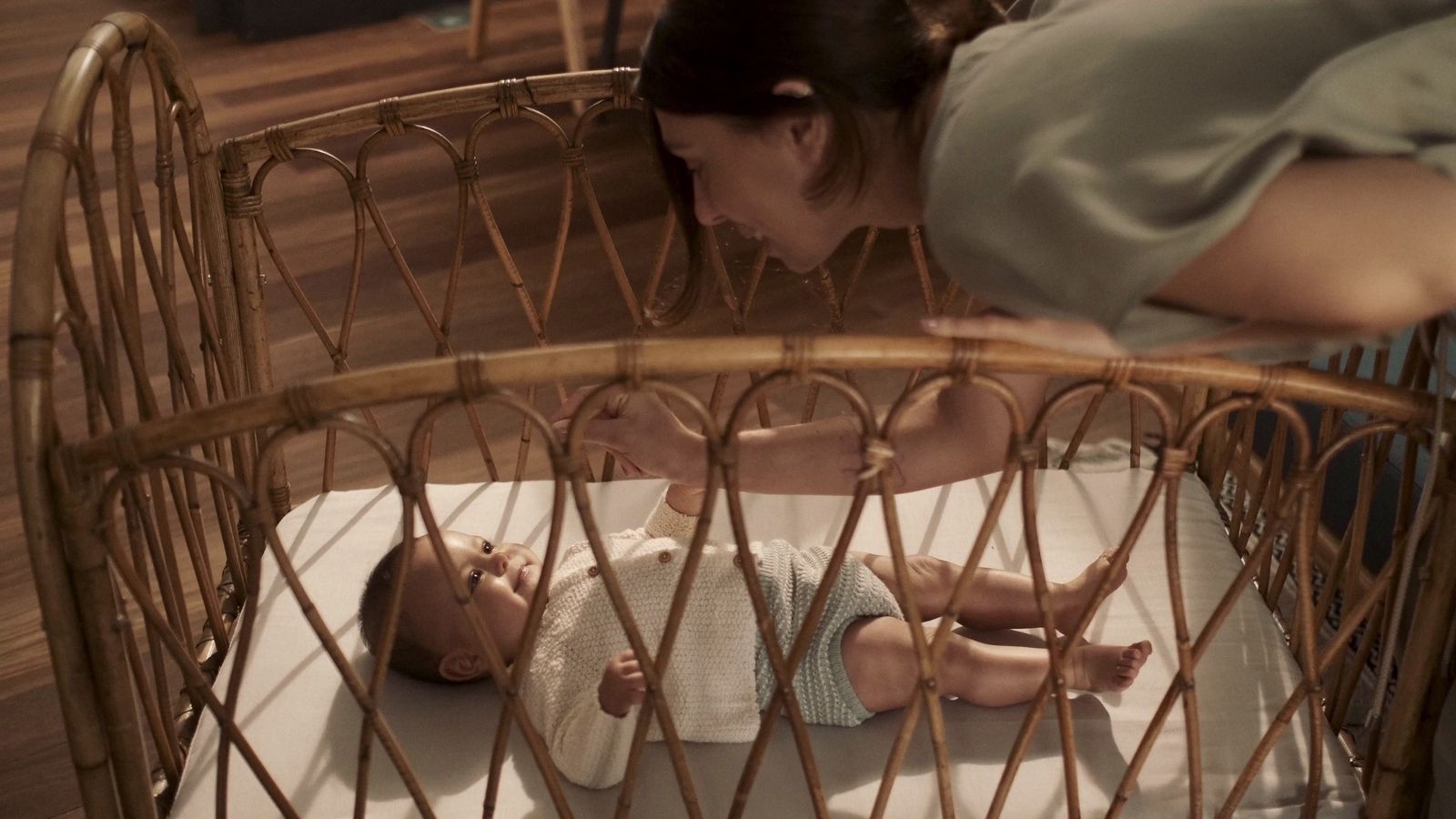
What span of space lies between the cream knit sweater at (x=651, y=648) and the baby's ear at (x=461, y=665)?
1.8 inches

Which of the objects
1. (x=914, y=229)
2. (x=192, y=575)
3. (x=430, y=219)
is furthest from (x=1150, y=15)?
(x=430, y=219)

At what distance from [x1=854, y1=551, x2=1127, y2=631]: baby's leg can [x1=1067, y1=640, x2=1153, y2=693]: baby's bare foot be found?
0.19 feet

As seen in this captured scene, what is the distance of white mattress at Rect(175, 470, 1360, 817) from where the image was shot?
3.04ft

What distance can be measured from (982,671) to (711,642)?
0.64 feet

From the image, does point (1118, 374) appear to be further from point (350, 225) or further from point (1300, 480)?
point (350, 225)

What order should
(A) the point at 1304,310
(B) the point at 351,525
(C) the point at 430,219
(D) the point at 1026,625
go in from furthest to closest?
(C) the point at 430,219
(B) the point at 351,525
(D) the point at 1026,625
(A) the point at 1304,310

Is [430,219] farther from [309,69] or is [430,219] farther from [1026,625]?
[1026,625]

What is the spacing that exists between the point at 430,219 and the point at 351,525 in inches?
48.5

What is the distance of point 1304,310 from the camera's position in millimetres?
629

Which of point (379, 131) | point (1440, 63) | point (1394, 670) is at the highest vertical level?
point (1440, 63)

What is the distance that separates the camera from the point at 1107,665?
0.99 m

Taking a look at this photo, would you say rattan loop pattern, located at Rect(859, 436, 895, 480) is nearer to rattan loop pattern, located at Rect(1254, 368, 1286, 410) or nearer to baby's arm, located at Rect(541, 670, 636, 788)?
rattan loop pattern, located at Rect(1254, 368, 1286, 410)

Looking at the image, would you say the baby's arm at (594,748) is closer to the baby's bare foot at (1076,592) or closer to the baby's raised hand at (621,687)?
the baby's raised hand at (621,687)

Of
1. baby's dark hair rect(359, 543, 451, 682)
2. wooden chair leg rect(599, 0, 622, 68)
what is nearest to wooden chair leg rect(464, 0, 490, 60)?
wooden chair leg rect(599, 0, 622, 68)
